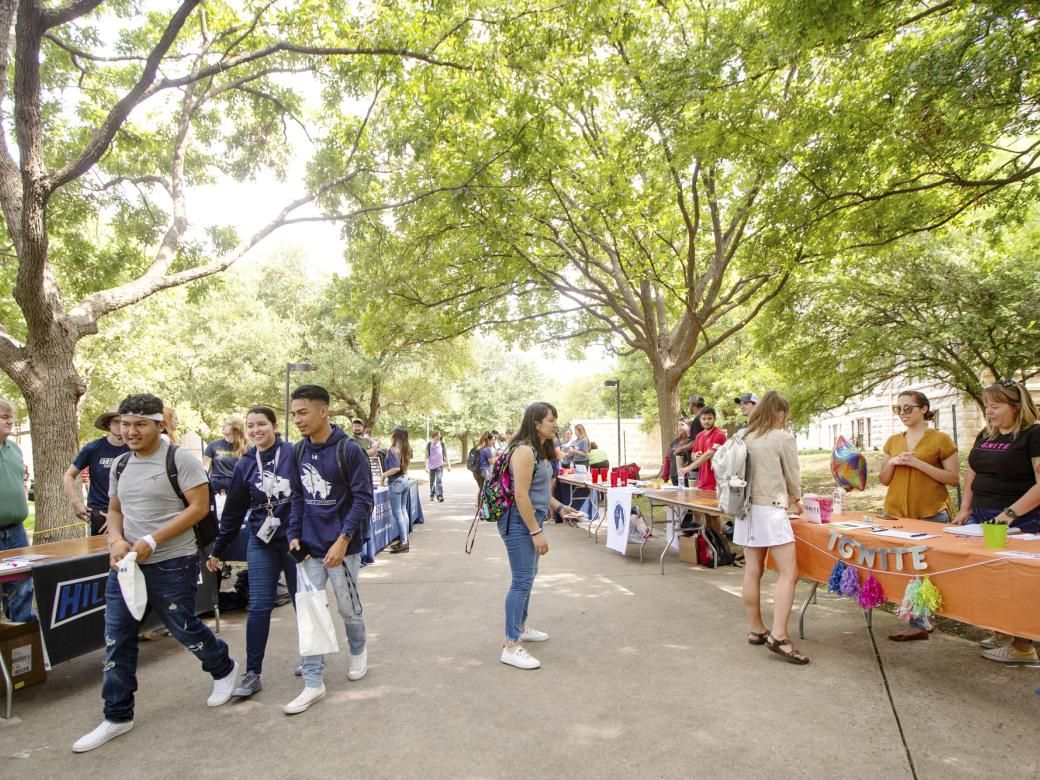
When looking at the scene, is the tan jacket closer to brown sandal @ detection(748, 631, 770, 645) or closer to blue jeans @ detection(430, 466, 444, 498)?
brown sandal @ detection(748, 631, 770, 645)

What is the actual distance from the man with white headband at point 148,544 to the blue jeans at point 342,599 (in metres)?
0.57

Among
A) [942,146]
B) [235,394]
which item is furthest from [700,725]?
[235,394]

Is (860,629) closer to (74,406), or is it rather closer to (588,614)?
(588,614)

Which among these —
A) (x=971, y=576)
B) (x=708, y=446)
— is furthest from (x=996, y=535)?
(x=708, y=446)

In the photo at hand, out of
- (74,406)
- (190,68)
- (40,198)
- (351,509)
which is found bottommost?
(351,509)

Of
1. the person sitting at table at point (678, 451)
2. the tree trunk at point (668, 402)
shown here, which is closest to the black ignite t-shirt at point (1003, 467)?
the person sitting at table at point (678, 451)

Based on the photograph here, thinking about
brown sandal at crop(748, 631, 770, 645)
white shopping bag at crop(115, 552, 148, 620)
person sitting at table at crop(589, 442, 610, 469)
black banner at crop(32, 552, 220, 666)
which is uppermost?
person sitting at table at crop(589, 442, 610, 469)

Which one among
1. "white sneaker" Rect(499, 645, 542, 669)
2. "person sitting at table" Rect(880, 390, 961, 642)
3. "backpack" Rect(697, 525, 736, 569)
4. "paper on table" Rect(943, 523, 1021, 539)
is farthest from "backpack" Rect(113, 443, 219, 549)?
"backpack" Rect(697, 525, 736, 569)

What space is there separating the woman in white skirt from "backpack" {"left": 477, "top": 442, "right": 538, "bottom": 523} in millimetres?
1619

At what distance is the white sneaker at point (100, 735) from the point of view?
327cm

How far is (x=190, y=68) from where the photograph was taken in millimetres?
9727

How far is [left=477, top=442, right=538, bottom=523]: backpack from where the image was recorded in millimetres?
4328

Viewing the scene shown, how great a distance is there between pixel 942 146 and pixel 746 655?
6.08 metres

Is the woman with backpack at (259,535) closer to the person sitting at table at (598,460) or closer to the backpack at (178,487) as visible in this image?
the backpack at (178,487)
